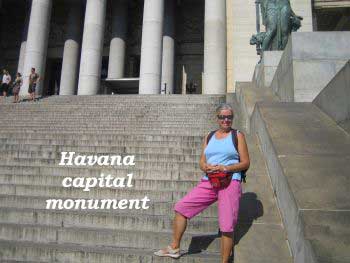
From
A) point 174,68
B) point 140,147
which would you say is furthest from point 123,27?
point 140,147

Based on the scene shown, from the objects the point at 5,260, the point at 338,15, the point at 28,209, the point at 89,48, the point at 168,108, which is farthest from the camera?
the point at 338,15

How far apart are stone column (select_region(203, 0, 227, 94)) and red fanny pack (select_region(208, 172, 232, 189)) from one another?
17331 millimetres

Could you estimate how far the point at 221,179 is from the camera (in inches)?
131

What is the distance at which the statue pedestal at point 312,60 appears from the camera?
692cm

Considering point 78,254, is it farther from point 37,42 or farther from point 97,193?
point 37,42

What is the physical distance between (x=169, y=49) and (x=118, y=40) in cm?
364

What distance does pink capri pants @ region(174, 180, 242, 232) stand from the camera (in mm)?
3215

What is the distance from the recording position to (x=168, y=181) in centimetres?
538

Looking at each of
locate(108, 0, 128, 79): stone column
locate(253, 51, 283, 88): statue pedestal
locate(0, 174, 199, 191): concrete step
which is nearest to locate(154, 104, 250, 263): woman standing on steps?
locate(0, 174, 199, 191): concrete step

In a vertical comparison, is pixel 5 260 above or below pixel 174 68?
below

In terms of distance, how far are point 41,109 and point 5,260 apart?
8.93 m

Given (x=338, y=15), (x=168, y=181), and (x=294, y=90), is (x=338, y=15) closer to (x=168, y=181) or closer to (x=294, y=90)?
(x=294, y=90)

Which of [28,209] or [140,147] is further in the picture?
[140,147]

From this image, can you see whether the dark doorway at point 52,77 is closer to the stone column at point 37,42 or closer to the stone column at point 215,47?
the stone column at point 37,42
